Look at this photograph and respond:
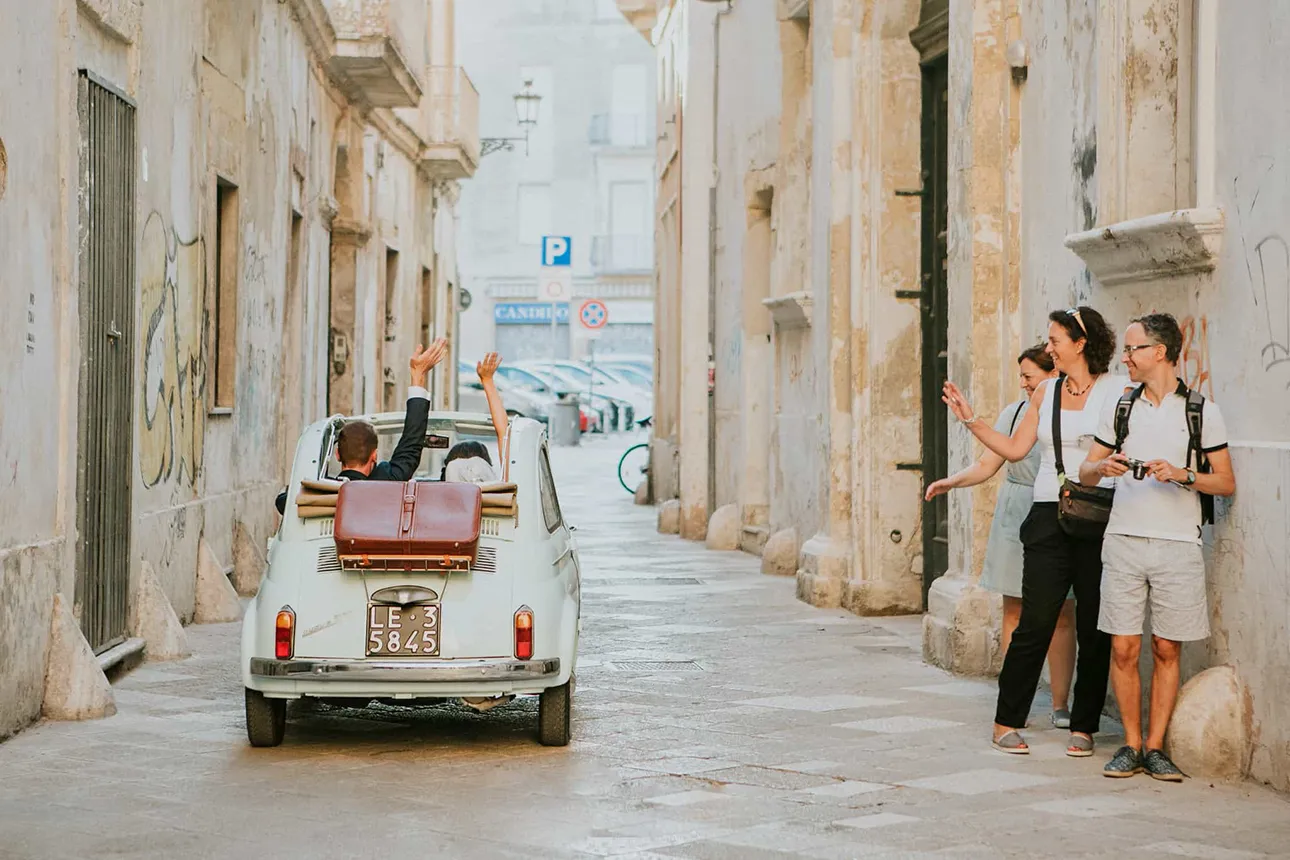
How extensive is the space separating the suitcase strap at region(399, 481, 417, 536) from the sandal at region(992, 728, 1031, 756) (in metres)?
2.60

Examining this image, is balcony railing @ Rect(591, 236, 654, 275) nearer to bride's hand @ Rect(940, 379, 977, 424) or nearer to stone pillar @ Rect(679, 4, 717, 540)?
stone pillar @ Rect(679, 4, 717, 540)

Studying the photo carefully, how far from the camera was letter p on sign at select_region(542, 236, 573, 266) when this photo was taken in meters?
37.8

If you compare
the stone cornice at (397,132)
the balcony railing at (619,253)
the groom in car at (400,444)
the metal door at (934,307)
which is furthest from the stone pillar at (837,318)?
the balcony railing at (619,253)

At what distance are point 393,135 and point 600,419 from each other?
26.8 metres

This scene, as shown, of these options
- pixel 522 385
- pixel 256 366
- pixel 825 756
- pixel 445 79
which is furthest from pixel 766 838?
pixel 522 385

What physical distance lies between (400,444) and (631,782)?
215cm

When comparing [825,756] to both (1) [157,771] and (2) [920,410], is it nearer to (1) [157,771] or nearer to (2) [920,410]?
(1) [157,771]

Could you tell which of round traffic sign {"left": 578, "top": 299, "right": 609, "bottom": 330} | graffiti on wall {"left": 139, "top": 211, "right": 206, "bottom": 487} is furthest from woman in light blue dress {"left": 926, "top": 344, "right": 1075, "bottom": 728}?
round traffic sign {"left": 578, "top": 299, "right": 609, "bottom": 330}

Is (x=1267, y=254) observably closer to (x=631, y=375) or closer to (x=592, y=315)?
(x=592, y=315)

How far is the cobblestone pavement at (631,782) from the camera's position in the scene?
644 cm

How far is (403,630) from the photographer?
7914mm

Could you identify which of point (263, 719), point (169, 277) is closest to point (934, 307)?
point (169, 277)

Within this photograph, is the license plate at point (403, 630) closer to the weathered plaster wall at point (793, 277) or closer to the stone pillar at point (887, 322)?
the stone pillar at point (887, 322)

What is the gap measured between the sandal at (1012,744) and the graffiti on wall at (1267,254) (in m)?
1.89
